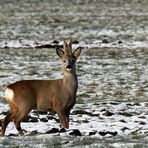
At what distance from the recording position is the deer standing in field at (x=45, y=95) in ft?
37.2

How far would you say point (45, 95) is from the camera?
11633mm

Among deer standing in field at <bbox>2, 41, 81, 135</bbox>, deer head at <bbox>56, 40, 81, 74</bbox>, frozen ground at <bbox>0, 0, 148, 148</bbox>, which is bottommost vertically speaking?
frozen ground at <bbox>0, 0, 148, 148</bbox>

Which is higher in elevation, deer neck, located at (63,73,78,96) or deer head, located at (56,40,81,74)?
deer head, located at (56,40,81,74)

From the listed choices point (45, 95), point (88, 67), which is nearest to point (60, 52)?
point (45, 95)

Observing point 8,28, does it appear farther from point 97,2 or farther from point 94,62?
point 97,2

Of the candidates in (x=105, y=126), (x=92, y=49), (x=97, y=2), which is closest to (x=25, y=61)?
(x=92, y=49)

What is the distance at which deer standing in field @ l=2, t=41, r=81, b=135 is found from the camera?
1135cm

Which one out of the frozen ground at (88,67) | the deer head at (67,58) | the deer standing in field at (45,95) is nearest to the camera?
the frozen ground at (88,67)

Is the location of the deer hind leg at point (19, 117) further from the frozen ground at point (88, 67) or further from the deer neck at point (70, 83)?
the deer neck at point (70, 83)

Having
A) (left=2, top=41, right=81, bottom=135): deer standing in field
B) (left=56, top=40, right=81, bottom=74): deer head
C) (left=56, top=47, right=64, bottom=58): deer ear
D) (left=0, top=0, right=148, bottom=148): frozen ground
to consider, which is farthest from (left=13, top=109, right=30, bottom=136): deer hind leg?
(left=56, top=47, right=64, bottom=58): deer ear

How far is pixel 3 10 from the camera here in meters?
54.0

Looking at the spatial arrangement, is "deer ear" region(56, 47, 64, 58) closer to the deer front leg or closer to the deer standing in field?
the deer standing in field

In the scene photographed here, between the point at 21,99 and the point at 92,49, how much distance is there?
1793cm

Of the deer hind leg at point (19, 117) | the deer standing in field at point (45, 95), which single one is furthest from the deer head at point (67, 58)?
the deer hind leg at point (19, 117)
